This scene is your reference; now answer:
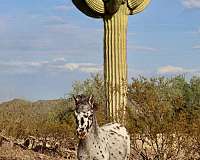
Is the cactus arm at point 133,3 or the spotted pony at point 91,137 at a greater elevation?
the cactus arm at point 133,3

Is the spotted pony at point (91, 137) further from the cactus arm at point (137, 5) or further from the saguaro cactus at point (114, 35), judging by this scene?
the cactus arm at point (137, 5)

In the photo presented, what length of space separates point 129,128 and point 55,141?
22.8ft

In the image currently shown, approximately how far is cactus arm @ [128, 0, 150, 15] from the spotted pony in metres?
8.12

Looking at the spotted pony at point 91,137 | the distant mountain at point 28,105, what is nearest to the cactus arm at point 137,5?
the spotted pony at point 91,137

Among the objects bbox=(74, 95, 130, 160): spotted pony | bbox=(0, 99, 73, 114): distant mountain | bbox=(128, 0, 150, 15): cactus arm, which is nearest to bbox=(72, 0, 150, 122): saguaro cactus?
bbox=(128, 0, 150, 15): cactus arm

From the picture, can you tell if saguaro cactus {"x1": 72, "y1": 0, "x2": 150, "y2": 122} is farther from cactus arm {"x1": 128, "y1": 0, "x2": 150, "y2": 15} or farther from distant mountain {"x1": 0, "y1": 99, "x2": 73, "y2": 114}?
distant mountain {"x1": 0, "y1": 99, "x2": 73, "y2": 114}

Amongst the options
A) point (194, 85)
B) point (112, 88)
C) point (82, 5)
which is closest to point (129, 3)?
point (82, 5)

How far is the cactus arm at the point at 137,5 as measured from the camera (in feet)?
58.5

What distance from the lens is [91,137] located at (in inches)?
348

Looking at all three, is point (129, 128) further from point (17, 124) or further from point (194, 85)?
point (194, 85)

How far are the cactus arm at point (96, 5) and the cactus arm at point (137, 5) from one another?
910mm

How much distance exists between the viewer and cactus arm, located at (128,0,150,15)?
1783 cm

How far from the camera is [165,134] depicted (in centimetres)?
1350

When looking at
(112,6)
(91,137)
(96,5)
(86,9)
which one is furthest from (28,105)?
(91,137)
